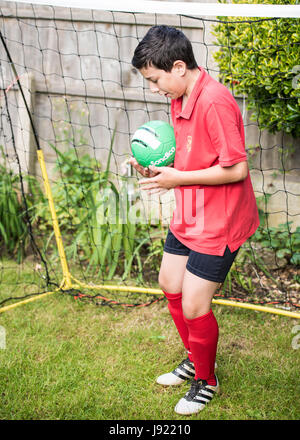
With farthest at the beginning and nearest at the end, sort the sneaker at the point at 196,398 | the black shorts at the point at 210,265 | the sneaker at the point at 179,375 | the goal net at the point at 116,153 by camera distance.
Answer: the goal net at the point at 116,153 → the sneaker at the point at 179,375 → the sneaker at the point at 196,398 → the black shorts at the point at 210,265

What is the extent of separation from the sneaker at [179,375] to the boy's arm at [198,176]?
995mm

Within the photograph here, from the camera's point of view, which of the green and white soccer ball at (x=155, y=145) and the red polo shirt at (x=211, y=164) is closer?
the red polo shirt at (x=211, y=164)

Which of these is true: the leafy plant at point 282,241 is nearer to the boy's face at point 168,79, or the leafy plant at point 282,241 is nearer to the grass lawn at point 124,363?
the grass lawn at point 124,363

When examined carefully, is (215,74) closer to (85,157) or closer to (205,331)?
(85,157)

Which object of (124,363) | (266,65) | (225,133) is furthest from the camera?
(266,65)

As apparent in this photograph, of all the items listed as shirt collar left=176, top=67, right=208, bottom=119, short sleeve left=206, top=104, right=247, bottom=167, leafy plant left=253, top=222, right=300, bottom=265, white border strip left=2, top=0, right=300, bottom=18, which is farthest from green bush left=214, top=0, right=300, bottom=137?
short sleeve left=206, top=104, right=247, bottom=167

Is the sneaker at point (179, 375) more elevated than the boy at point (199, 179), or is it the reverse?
the boy at point (199, 179)

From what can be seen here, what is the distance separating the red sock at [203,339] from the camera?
185 cm

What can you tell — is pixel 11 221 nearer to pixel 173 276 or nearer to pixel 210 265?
pixel 173 276

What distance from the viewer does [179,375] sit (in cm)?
219

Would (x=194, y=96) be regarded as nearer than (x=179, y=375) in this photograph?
Yes

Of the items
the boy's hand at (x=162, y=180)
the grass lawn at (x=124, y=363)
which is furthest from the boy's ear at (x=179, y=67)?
the grass lawn at (x=124, y=363)

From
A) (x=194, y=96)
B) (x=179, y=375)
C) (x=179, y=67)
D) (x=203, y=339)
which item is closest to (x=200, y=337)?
(x=203, y=339)

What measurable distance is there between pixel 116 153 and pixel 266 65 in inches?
66.2
